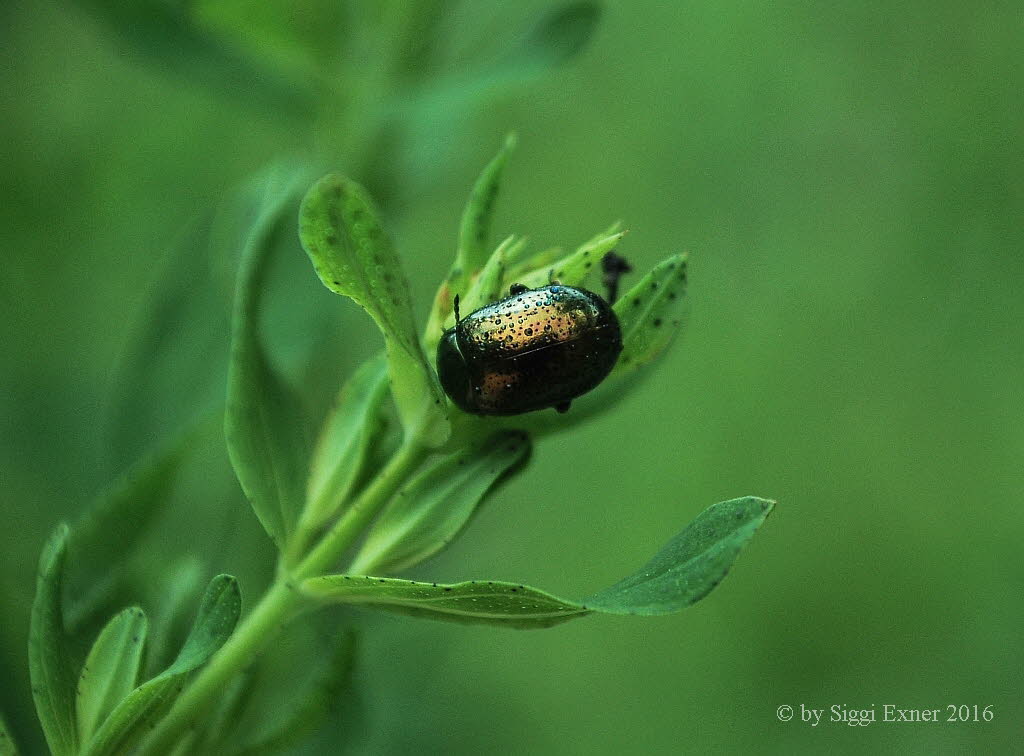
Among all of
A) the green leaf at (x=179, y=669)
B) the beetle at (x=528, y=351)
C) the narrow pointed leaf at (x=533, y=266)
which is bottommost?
the green leaf at (x=179, y=669)

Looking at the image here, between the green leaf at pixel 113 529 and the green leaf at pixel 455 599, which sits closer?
the green leaf at pixel 455 599

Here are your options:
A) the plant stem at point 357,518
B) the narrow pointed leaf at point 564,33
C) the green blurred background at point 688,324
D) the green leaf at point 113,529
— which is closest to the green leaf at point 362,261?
the plant stem at point 357,518

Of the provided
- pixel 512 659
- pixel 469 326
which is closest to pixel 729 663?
pixel 512 659

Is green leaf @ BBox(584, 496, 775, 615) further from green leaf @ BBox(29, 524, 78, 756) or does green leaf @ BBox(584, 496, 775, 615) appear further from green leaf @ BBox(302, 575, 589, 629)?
green leaf @ BBox(29, 524, 78, 756)

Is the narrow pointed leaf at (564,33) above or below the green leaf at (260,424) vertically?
above

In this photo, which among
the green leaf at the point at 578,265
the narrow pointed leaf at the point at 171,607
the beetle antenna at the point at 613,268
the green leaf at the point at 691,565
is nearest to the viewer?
the green leaf at the point at 691,565

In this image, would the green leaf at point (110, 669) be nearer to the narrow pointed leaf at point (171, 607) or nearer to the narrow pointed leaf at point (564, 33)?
the narrow pointed leaf at point (171, 607)

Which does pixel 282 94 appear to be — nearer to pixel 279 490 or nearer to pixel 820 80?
pixel 279 490

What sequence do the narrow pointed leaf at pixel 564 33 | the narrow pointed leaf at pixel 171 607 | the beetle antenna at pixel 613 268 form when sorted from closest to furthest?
1. the narrow pointed leaf at pixel 171 607
2. the beetle antenna at pixel 613 268
3. the narrow pointed leaf at pixel 564 33
